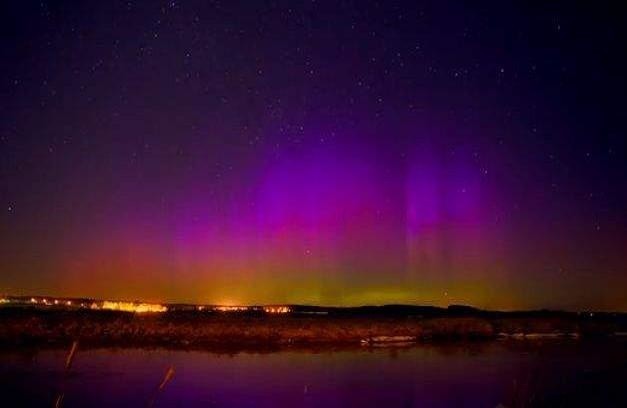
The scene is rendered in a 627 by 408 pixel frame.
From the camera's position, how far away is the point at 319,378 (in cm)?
2319

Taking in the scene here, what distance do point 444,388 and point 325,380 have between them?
13.5 ft

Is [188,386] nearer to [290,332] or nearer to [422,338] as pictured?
[290,332]

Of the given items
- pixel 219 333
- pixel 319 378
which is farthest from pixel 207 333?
pixel 319 378

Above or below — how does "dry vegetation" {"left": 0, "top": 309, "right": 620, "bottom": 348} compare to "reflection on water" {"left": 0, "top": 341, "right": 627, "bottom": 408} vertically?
above

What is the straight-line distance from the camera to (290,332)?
39.9 m

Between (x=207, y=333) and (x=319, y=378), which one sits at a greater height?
(x=207, y=333)

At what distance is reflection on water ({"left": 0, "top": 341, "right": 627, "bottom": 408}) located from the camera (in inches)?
714

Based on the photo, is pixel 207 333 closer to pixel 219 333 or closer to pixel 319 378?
pixel 219 333

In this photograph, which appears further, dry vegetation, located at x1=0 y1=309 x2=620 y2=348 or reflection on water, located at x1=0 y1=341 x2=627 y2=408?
dry vegetation, located at x1=0 y1=309 x2=620 y2=348

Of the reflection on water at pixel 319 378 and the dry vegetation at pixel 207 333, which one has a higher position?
the dry vegetation at pixel 207 333

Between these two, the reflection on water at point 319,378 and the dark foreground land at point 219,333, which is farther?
the dark foreground land at point 219,333

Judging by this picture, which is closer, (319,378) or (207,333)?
(319,378)

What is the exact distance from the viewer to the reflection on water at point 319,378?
18.1 m

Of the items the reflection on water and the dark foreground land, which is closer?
the reflection on water
